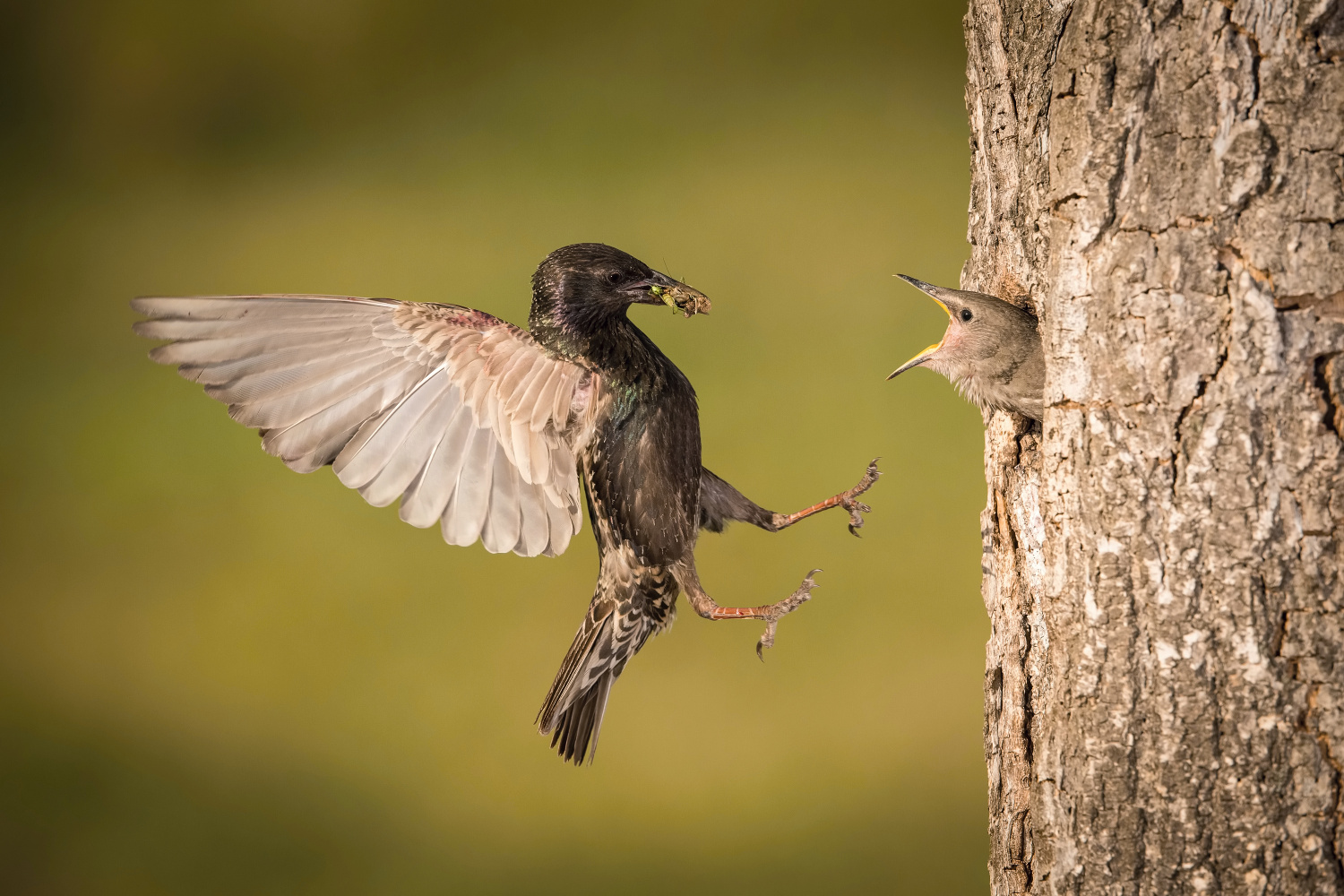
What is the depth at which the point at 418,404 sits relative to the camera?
1.47 metres

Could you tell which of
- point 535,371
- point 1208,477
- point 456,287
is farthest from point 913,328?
point 1208,477

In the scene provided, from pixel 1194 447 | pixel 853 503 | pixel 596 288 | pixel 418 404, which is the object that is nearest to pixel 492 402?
pixel 418 404

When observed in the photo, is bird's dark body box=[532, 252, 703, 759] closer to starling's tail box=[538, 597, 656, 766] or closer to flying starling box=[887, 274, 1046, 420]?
starling's tail box=[538, 597, 656, 766]

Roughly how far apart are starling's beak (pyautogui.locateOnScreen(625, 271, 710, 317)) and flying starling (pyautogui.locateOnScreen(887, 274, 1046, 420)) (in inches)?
13.9

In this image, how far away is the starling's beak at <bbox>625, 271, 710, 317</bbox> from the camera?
1.45 metres

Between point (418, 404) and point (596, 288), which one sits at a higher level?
point (596, 288)

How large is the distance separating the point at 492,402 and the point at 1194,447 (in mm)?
940

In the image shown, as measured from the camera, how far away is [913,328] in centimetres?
262

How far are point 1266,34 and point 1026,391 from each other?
479 millimetres

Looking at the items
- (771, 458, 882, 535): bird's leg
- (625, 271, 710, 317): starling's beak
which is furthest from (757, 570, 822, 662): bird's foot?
(625, 271, 710, 317): starling's beak

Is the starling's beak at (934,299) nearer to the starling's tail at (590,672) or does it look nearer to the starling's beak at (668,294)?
the starling's beak at (668,294)

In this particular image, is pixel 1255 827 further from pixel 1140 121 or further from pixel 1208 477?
pixel 1140 121

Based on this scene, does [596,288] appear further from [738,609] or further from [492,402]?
[738,609]

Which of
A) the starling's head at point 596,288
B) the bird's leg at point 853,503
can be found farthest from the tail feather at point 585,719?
the starling's head at point 596,288
